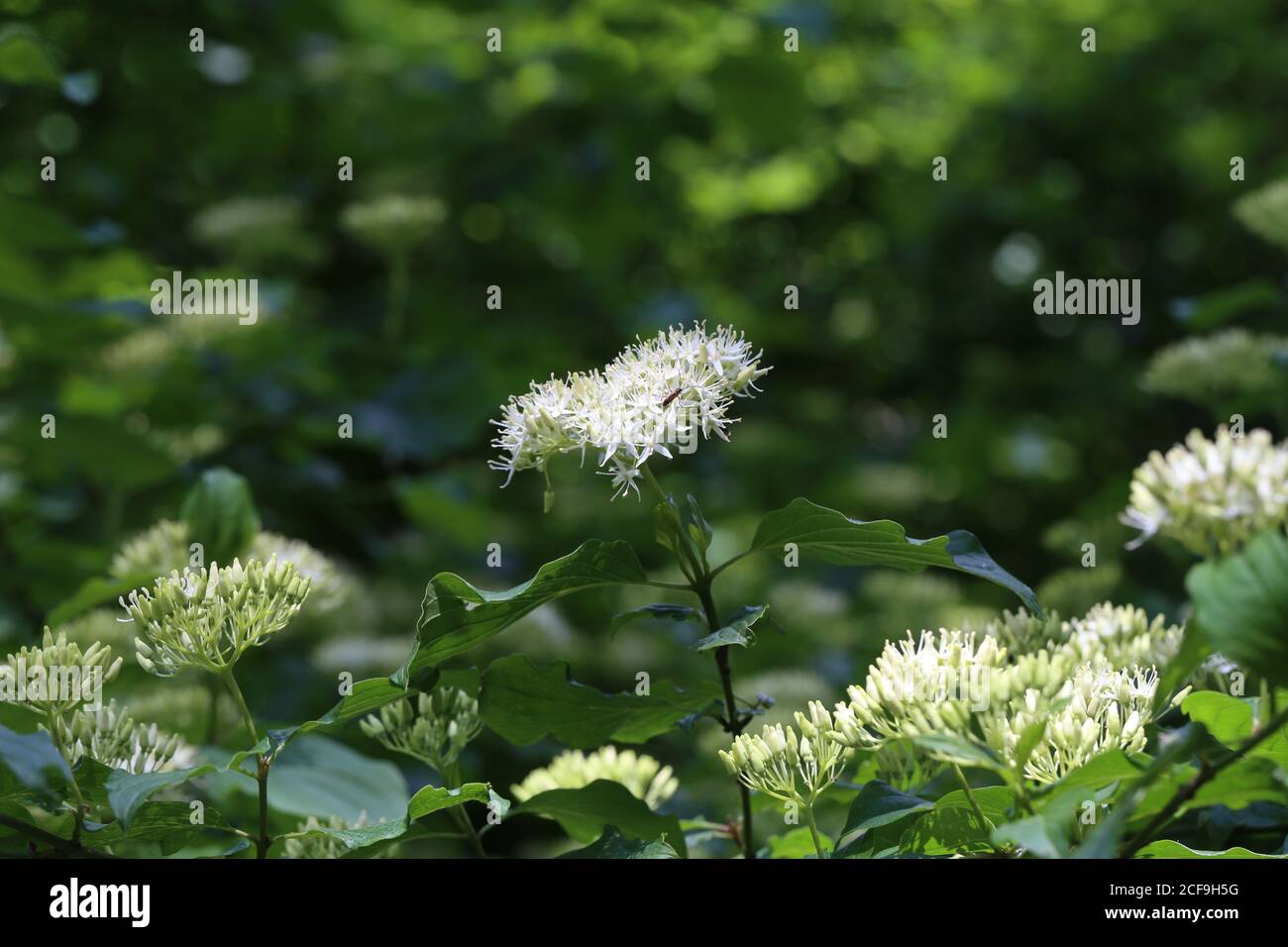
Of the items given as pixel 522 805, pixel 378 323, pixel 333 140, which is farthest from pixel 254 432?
pixel 522 805

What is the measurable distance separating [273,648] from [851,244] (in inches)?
124

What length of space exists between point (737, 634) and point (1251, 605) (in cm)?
43

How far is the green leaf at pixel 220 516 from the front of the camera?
1637 millimetres

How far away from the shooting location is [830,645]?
3246 millimetres

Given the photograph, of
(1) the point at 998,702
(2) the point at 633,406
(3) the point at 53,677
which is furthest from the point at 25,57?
(1) the point at 998,702

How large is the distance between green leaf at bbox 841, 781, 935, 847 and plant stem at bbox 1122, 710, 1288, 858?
6.8 inches

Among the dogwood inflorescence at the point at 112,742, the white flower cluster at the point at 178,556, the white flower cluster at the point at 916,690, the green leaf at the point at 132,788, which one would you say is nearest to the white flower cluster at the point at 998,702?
the white flower cluster at the point at 916,690

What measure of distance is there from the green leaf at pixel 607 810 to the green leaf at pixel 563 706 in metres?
0.05

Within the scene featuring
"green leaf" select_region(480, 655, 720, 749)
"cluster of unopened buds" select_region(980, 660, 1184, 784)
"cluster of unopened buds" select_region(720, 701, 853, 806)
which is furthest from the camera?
"green leaf" select_region(480, 655, 720, 749)

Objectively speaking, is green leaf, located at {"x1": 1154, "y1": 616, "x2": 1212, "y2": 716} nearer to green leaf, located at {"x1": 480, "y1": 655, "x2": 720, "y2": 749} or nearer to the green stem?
the green stem

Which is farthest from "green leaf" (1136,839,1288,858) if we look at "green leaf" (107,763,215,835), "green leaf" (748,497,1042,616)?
"green leaf" (107,763,215,835)

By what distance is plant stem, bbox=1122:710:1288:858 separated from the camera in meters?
0.76

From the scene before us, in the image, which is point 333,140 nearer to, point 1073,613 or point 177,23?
point 177,23

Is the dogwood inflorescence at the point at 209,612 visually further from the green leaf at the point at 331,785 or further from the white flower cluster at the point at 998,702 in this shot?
the white flower cluster at the point at 998,702
